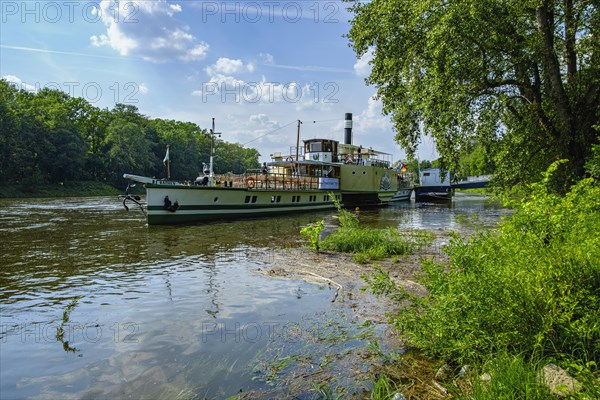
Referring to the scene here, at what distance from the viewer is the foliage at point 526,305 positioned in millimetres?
3824

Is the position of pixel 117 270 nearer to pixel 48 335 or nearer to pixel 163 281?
pixel 163 281

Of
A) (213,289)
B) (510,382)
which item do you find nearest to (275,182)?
(213,289)

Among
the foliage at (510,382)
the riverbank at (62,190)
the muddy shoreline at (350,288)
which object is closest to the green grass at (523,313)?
the foliage at (510,382)

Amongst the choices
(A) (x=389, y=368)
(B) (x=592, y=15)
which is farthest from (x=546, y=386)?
(B) (x=592, y=15)

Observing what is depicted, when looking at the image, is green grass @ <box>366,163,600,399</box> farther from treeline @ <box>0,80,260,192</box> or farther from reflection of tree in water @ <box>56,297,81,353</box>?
treeline @ <box>0,80,260,192</box>

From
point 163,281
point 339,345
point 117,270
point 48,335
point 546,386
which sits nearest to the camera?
point 546,386

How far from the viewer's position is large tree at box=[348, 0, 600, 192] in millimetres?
11156

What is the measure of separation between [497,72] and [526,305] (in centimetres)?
1092

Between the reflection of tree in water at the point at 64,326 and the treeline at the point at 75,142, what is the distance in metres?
52.4

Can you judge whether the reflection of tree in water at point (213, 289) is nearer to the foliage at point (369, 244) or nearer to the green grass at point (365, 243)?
the green grass at point (365, 243)

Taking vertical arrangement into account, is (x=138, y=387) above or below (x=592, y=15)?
below

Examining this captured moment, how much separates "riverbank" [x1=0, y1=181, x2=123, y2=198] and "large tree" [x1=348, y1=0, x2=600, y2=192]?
165 feet

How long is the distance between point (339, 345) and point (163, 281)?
5486 millimetres

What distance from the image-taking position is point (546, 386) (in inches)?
126
